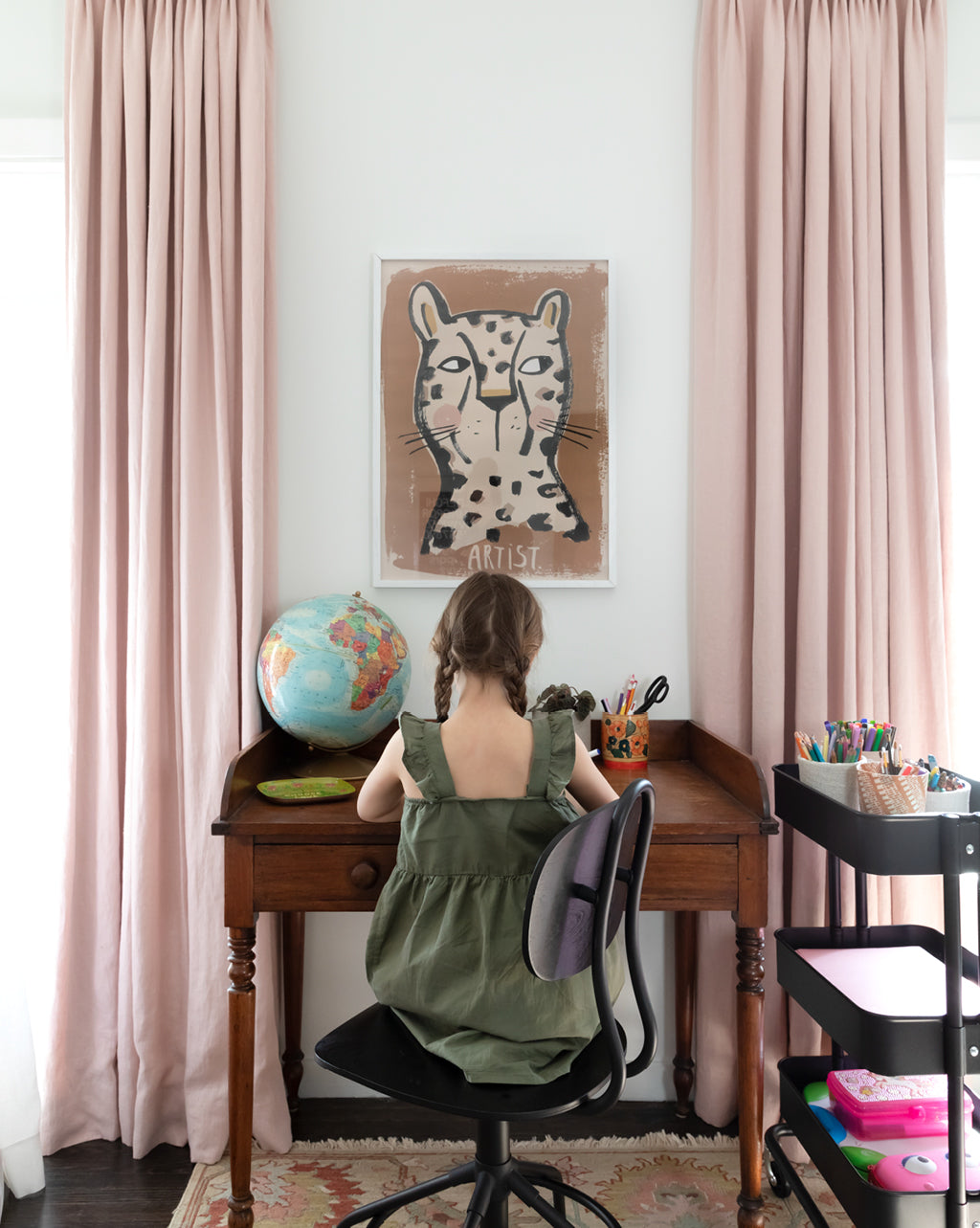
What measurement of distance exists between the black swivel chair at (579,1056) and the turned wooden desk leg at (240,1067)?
10.9 inches

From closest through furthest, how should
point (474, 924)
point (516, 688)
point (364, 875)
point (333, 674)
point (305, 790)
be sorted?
point (474, 924)
point (516, 688)
point (364, 875)
point (305, 790)
point (333, 674)

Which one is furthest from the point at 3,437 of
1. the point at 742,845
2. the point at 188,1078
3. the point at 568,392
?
the point at 742,845

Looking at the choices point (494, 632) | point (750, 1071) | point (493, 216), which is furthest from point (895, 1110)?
point (493, 216)

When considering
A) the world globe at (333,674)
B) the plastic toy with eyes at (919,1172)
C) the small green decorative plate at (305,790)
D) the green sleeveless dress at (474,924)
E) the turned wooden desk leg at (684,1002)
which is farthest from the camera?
the turned wooden desk leg at (684,1002)

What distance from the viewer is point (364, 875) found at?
158cm

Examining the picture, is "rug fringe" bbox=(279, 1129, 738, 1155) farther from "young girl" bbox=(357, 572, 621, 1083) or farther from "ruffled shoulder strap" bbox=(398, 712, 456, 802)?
"ruffled shoulder strap" bbox=(398, 712, 456, 802)

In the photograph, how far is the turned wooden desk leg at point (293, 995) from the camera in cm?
208

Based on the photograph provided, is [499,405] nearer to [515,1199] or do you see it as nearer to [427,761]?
[427,761]

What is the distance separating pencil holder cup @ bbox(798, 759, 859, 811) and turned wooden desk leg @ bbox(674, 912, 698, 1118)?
0.59 m

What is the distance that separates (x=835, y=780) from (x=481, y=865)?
717 mm

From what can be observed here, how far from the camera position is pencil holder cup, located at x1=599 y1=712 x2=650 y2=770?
77.8 inches

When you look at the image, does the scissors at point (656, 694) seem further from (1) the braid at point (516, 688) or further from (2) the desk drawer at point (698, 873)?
(1) the braid at point (516, 688)

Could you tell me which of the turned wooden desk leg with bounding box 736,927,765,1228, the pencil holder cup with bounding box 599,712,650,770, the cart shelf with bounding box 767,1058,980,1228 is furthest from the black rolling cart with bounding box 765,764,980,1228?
the pencil holder cup with bounding box 599,712,650,770

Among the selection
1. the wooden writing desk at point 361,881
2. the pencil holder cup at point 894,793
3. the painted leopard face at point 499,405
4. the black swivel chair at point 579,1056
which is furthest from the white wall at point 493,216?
the black swivel chair at point 579,1056
